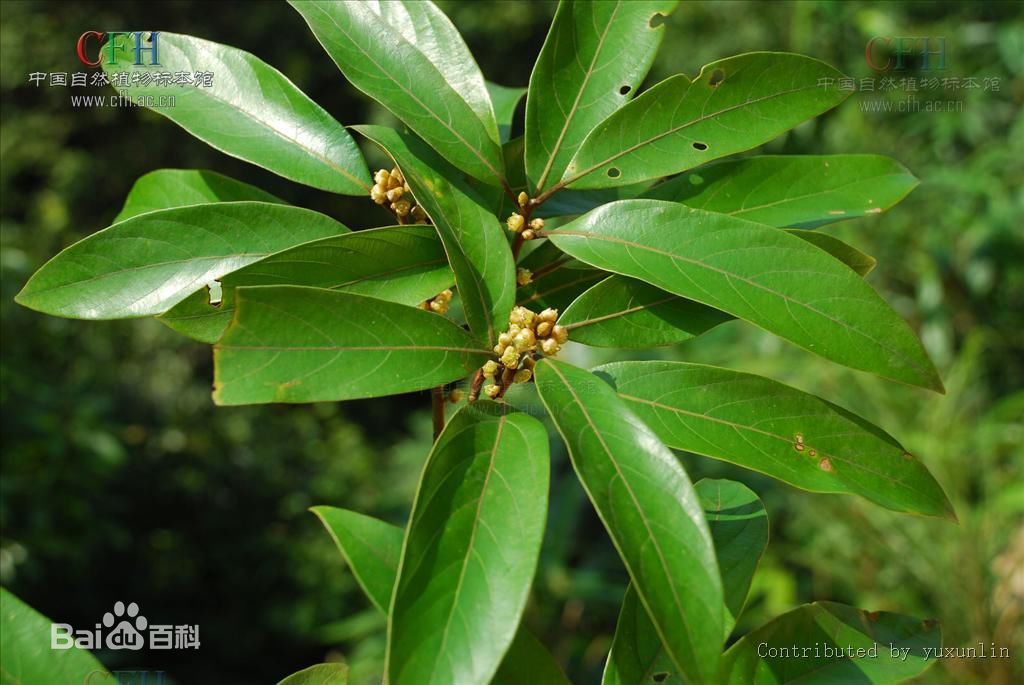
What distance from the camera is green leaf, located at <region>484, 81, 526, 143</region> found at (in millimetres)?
800

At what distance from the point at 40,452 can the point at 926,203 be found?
3.23 m

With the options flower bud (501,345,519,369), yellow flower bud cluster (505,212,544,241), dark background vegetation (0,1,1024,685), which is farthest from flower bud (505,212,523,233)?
dark background vegetation (0,1,1024,685)

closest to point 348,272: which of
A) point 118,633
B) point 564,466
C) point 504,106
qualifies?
point 504,106

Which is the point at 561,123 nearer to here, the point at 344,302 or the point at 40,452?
the point at 344,302

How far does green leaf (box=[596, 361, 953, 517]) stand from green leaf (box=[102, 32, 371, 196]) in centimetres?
30

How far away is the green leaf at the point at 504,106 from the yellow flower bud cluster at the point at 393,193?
136mm

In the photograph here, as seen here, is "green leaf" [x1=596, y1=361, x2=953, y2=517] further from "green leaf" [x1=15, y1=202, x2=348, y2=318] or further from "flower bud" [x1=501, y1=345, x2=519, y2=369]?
"green leaf" [x1=15, y1=202, x2=348, y2=318]

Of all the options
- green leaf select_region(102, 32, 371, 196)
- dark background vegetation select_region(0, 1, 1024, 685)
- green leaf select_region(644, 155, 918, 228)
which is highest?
green leaf select_region(102, 32, 371, 196)

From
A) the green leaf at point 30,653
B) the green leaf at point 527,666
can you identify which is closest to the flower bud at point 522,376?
the green leaf at point 527,666

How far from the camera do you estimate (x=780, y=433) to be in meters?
0.59

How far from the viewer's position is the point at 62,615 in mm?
2471

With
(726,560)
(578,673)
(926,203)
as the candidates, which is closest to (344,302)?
(726,560)

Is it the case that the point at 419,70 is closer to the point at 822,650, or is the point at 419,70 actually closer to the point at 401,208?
the point at 401,208

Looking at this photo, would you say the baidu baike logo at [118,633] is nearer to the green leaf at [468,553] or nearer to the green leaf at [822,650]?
the green leaf at [468,553]
